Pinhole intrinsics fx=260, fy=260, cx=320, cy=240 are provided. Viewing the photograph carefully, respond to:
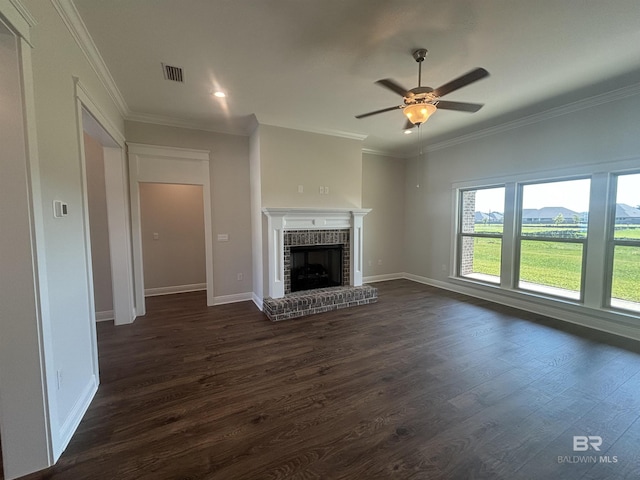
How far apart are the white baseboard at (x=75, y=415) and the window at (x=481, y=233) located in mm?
5654

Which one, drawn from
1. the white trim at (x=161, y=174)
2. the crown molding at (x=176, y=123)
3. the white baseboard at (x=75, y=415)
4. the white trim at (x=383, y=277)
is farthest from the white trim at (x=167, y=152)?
the white trim at (x=383, y=277)

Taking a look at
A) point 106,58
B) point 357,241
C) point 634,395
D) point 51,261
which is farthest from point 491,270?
point 106,58

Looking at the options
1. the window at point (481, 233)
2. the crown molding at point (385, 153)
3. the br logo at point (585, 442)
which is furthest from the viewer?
the crown molding at point (385, 153)

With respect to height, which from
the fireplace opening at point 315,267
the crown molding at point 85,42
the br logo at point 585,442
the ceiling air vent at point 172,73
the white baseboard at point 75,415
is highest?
the ceiling air vent at point 172,73

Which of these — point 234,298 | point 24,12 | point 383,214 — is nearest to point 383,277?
point 383,214

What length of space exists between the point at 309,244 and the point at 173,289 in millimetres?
3040

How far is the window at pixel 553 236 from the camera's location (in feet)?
12.0

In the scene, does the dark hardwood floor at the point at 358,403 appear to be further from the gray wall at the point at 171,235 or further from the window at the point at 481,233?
the gray wall at the point at 171,235

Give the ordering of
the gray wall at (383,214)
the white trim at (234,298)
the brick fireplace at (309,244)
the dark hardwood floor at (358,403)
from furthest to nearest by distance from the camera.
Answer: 1. the gray wall at (383,214)
2. the white trim at (234,298)
3. the brick fireplace at (309,244)
4. the dark hardwood floor at (358,403)

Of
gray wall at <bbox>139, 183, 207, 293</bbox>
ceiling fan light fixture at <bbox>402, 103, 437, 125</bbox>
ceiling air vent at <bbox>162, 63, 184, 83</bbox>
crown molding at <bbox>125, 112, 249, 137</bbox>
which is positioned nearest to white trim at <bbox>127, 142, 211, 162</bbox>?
crown molding at <bbox>125, 112, 249, 137</bbox>

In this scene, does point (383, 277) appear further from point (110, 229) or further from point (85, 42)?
point (85, 42)

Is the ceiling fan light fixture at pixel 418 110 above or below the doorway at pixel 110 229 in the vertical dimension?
above

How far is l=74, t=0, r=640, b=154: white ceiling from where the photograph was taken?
1.92 m

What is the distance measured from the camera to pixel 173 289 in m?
5.24
